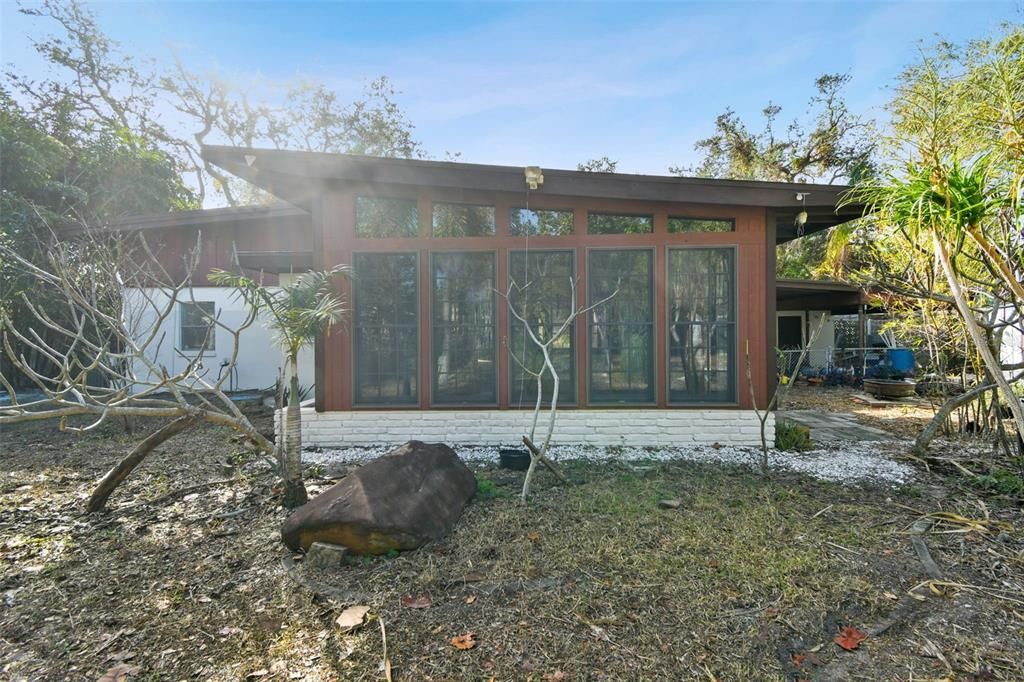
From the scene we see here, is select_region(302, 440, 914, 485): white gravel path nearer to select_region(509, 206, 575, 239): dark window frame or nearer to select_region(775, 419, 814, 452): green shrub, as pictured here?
select_region(775, 419, 814, 452): green shrub

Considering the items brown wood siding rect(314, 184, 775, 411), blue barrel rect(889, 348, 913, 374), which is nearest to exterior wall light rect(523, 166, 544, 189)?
brown wood siding rect(314, 184, 775, 411)

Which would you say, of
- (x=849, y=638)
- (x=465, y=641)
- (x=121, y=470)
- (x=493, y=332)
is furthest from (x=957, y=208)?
(x=121, y=470)

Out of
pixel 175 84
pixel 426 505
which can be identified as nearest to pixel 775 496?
pixel 426 505

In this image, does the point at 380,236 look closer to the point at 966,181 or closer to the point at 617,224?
the point at 617,224

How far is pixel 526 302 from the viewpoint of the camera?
5.47 metres

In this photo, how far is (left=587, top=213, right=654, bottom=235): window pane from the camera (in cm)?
552

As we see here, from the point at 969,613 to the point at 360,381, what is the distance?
5244mm

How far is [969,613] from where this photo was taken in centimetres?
229

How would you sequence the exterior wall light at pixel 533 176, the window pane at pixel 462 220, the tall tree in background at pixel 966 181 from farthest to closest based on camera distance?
1. the window pane at pixel 462 220
2. the exterior wall light at pixel 533 176
3. the tall tree in background at pixel 966 181

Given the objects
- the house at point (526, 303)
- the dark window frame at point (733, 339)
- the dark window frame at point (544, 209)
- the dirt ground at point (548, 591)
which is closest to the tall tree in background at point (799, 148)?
Result: the dark window frame at point (733, 339)

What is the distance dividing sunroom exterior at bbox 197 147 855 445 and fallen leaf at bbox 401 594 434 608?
3077 mm

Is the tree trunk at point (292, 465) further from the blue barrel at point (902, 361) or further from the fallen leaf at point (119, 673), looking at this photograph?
the blue barrel at point (902, 361)

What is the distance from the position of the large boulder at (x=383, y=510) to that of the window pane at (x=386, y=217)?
116 inches

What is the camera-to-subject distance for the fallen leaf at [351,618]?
7.39 feet
